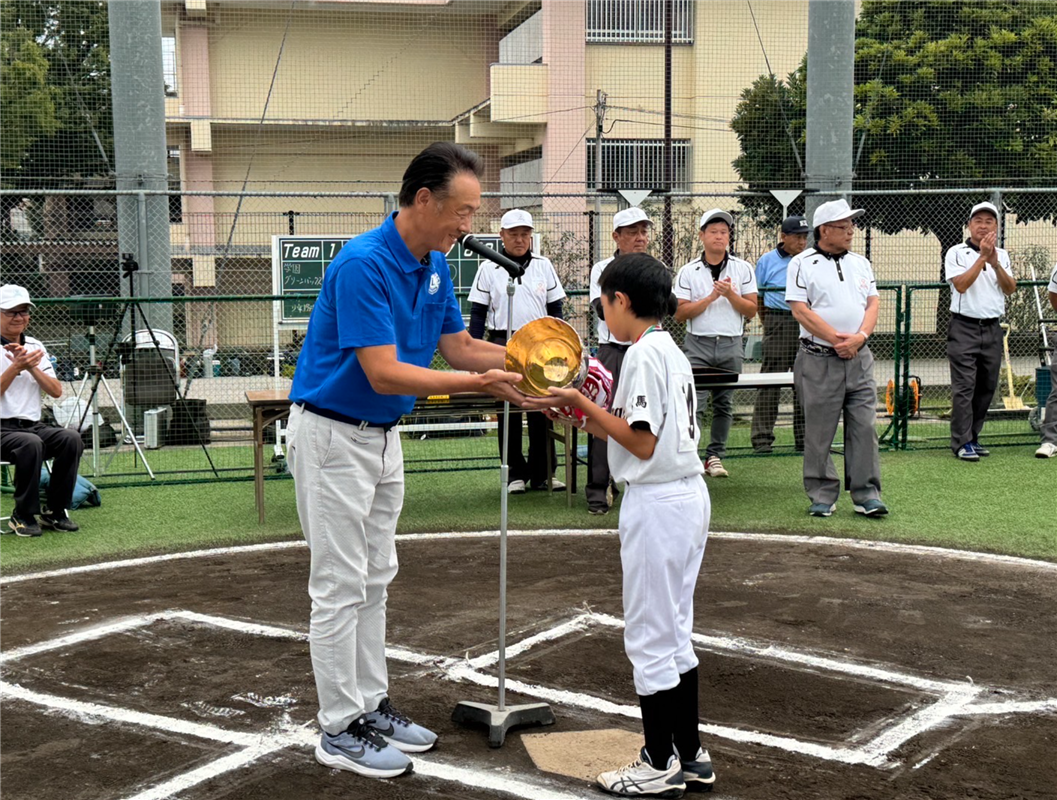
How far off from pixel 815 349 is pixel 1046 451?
4003mm

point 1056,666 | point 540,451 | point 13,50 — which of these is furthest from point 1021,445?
point 13,50

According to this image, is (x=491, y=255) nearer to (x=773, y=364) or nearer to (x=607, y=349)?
(x=607, y=349)

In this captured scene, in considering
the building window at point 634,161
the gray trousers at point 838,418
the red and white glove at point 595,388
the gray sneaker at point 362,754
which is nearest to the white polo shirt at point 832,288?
the gray trousers at point 838,418

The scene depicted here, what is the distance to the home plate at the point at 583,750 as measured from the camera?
4348 mm

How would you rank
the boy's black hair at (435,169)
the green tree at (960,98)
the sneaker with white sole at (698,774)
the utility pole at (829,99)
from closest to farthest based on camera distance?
the sneaker with white sole at (698,774)
the boy's black hair at (435,169)
the utility pole at (829,99)
the green tree at (960,98)

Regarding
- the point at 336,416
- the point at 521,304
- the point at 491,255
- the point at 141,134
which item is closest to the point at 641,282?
the point at 491,255

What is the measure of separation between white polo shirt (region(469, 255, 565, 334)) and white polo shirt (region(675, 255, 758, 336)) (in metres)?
1.27

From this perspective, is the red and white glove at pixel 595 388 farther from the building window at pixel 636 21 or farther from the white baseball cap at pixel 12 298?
the building window at pixel 636 21

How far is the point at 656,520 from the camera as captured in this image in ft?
13.2

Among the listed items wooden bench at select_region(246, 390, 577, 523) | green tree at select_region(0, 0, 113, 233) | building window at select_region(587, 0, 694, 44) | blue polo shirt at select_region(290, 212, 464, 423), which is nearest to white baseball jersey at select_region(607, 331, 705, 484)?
blue polo shirt at select_region(290, 212, 464, 423)

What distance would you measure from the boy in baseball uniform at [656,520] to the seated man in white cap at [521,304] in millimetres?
4808

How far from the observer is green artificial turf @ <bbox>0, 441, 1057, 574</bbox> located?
8250 millimetres

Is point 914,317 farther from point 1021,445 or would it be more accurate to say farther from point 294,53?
point 294,53

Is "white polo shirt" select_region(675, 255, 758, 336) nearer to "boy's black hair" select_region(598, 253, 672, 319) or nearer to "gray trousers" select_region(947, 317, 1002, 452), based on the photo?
"gray trousers" select_region(947, 317, 1002, 452)
